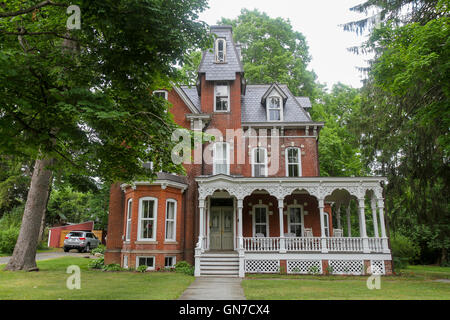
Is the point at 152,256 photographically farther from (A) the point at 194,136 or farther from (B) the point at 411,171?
(B) the point at 411,171

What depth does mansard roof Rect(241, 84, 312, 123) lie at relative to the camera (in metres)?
20.2

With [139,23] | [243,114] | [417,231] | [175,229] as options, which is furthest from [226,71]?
[417,231]

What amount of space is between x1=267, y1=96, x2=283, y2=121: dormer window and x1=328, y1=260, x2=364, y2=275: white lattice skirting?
9026 millimetres

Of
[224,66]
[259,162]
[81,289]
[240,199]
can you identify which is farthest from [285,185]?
[81,289]

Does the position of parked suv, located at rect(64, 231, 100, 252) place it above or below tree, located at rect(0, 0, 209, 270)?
below

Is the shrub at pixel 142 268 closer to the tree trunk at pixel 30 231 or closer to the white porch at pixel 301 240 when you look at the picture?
the white porch at pixel 301 240

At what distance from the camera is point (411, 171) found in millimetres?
16578

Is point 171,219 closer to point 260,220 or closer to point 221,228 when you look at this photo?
point 221,228

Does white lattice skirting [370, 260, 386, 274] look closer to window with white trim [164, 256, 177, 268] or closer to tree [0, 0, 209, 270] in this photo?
window with white trim [164, 256, 177, 268]

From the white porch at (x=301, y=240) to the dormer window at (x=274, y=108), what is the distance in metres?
5.18

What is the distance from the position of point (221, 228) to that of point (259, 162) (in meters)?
4.56

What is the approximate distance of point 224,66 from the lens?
20.4 meters

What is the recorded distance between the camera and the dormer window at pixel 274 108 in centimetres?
2020

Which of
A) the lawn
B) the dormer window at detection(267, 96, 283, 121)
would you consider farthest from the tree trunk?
the dormer window at detection(267, 96, 283, 121)
